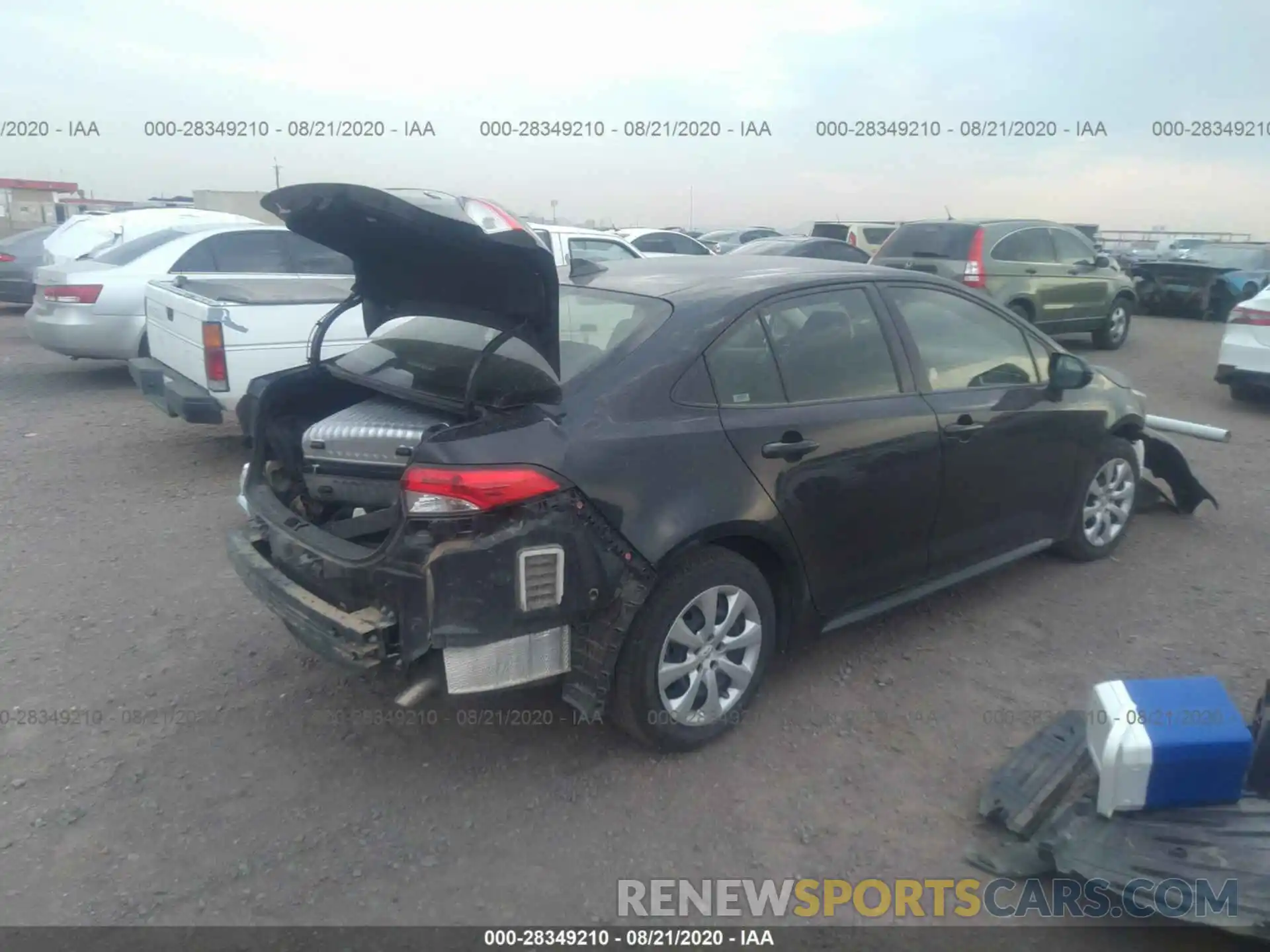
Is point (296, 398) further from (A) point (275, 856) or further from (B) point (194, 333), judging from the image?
(B) point (194, 333)

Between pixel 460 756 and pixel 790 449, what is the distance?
1.62 meters

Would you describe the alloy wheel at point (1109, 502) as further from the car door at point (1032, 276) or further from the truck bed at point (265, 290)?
the car door at point (1032, 276)

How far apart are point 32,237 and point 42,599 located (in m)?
13.0

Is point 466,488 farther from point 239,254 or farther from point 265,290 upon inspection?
point 239,254

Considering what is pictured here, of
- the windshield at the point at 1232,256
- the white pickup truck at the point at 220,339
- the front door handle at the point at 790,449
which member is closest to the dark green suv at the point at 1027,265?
the windshield at the point at 1232,256

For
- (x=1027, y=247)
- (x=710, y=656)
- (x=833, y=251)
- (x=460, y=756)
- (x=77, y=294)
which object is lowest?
(x=460, y=756)

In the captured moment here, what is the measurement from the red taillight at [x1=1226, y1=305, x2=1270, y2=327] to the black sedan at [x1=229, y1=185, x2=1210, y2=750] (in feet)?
19.8

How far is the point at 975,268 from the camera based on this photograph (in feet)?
36.4

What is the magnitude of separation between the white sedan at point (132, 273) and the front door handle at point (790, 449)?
6.48 m

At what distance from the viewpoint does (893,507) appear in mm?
3820

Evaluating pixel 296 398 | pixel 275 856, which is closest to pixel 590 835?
pixel 275 856

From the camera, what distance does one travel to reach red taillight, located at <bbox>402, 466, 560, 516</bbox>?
283cm

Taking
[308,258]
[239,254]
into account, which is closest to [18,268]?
[239,254]

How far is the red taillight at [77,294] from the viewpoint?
29.1ft
